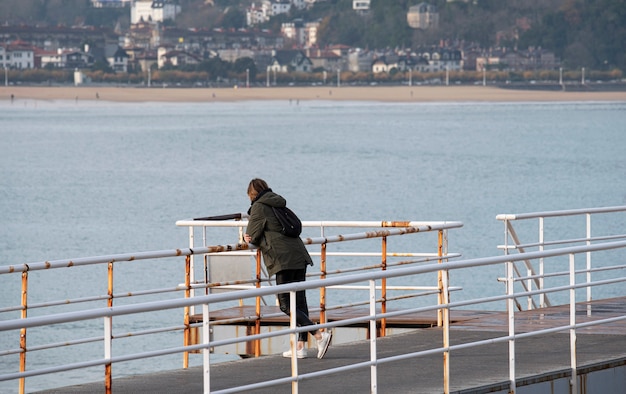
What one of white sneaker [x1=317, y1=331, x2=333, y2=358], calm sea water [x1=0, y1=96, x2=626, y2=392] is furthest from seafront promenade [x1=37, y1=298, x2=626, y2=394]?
calm sea water [x1=0, y1=96, x2=626, y2=392]

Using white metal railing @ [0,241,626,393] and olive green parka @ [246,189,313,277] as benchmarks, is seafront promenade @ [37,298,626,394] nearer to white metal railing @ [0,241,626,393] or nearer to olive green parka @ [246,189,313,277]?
white metal railing @ [0,241,626,393]

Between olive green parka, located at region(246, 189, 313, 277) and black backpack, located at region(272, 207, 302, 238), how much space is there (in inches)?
1.2

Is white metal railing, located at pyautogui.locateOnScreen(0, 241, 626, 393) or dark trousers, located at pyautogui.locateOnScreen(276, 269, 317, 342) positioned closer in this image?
white metal railing, located at pyautogui.locateOnScreen(0, 241, 626, 393)

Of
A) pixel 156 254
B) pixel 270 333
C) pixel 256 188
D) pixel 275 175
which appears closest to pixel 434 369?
pixel 256 188

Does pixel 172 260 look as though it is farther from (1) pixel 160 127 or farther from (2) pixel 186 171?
(1) pixel 160 127

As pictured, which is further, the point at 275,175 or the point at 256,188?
the point at 275,175

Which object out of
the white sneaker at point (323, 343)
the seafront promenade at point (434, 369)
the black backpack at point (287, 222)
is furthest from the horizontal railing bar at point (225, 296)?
the black backpack at point (287, 222)

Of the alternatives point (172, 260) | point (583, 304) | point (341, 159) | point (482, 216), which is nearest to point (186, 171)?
point (341, 159)

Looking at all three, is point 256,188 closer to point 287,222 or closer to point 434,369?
point 287,222

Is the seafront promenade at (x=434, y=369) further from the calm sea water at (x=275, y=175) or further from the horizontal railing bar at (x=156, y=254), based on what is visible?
the calm sea water at (x=275, y=175)

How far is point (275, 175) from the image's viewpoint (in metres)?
73.6

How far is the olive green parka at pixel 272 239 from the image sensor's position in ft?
28.9

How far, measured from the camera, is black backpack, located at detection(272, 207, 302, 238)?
8.81m

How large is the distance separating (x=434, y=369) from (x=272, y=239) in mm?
1464
